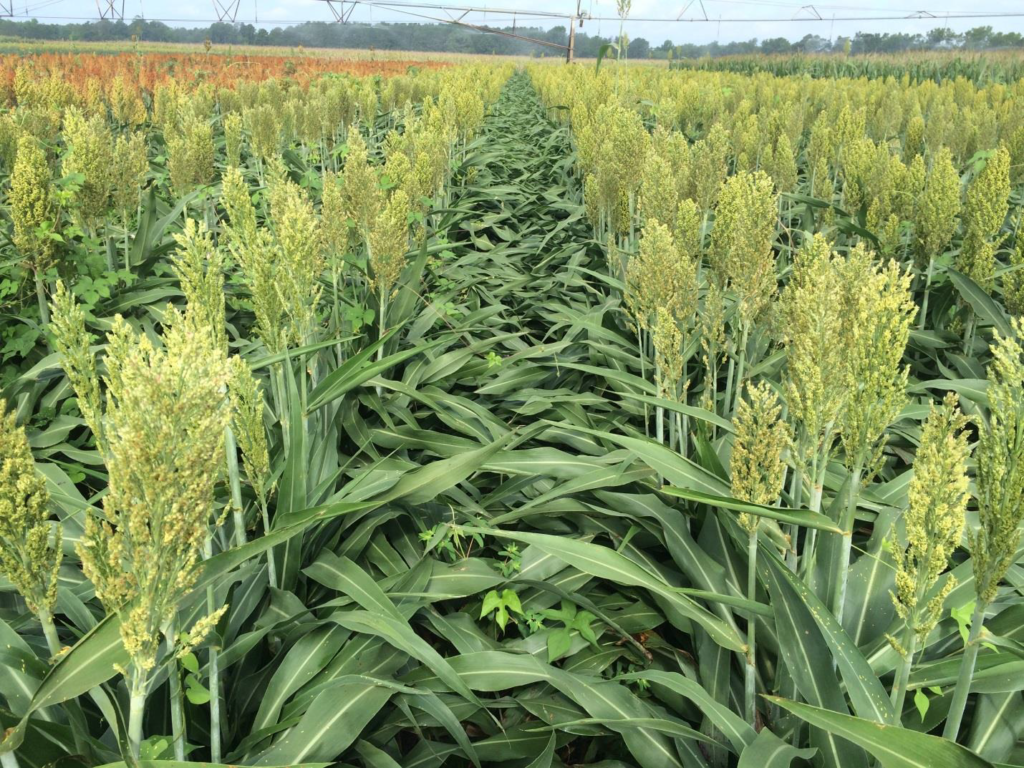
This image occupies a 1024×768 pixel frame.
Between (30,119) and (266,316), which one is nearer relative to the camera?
(266,316)

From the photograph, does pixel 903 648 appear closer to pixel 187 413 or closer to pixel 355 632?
pixel 187 413

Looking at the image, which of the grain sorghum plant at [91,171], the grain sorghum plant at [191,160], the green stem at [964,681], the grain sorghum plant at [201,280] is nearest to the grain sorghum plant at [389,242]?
the grain sorghum plant at [201,280]

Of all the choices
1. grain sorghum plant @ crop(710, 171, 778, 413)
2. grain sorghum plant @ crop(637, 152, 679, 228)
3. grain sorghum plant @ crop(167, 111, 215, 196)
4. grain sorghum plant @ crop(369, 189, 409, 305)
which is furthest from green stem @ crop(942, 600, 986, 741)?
grain sorghum plant @ crop(167, 111, 215, 196)

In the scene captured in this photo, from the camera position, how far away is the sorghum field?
49.3 inches

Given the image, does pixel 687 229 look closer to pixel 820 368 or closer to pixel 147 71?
pixel 820 368

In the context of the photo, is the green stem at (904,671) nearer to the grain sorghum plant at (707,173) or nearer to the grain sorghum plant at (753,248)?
the grain sorghum plant at (753,248)

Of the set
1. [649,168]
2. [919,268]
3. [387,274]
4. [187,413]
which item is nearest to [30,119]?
[387,274]

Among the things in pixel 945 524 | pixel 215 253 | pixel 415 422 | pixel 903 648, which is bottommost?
pixel 415 422

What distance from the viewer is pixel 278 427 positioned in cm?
271

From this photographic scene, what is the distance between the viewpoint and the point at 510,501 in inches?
116

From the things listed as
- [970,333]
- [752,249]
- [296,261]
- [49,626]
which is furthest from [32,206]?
[970,333]

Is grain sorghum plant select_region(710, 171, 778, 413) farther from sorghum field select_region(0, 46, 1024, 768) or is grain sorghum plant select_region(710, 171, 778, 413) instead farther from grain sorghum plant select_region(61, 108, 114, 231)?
grain sorghum plant select_region(61, 108, 114, 231)

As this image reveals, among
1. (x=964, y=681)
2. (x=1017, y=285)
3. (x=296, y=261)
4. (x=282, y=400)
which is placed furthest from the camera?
(x=1017, y=285)

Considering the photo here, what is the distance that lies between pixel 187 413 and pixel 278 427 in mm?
1661
